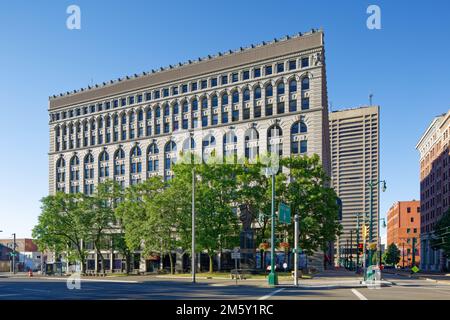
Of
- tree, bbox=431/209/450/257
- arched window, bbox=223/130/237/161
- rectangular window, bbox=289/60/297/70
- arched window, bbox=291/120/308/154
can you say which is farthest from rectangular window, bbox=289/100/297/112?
tree, bbox=431/209/450/257

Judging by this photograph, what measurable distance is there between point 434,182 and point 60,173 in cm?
9502

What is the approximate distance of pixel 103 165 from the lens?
97.6 metres

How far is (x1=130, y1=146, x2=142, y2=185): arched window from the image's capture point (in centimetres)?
9238

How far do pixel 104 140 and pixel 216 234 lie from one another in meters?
48.5

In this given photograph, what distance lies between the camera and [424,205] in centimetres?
13775

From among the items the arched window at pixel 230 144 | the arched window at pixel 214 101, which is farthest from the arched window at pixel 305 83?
the arched window at pixel 214 101

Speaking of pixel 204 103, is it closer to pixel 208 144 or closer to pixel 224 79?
pixel 224 79

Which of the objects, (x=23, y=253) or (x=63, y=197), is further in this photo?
(x=23, y=253)

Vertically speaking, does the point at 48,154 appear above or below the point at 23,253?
above

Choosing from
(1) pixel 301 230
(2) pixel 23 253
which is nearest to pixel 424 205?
(1) pixel 301 230

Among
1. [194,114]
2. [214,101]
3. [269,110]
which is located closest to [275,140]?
[269,110]

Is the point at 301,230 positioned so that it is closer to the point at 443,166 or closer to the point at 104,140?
the point at 104,140

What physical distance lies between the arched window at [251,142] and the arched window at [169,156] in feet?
50.2
